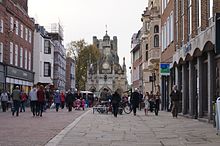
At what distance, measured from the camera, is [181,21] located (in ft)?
103

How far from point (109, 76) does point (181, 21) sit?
13030cm

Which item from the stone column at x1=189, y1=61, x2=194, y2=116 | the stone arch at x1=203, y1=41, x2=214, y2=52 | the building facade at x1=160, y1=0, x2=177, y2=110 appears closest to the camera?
the stone arch at x1=203, y1=41, x2=214, y2=52

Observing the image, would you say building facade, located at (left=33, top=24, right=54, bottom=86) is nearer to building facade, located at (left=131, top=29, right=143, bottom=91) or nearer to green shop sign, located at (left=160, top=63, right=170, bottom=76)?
building facade, located at (left=131, top=29, right=143, bottom=91)

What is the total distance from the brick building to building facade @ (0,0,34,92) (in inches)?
679

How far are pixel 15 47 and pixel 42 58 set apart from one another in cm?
1951

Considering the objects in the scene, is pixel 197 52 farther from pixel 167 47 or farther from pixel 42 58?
pixel 42 58

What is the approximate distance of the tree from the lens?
10800 centimetres

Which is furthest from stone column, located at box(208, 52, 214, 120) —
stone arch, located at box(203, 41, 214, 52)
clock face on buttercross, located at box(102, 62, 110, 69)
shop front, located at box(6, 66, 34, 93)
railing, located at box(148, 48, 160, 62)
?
clock face on buttercross, located at box(102, 62, 110, 69)

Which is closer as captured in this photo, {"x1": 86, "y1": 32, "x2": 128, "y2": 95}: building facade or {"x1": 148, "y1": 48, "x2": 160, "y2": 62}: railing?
{"x1": 148, "y1": 48, "x2": 160, "y2": 62}: railing

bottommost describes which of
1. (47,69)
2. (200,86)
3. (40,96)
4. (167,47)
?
(40,96)

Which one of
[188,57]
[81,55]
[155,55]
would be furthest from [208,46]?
[81,55]

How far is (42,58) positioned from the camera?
70.1 meters

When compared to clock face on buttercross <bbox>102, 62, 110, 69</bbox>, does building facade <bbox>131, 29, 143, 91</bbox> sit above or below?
below

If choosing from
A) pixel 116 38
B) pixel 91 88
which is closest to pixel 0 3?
pixel 91 88
